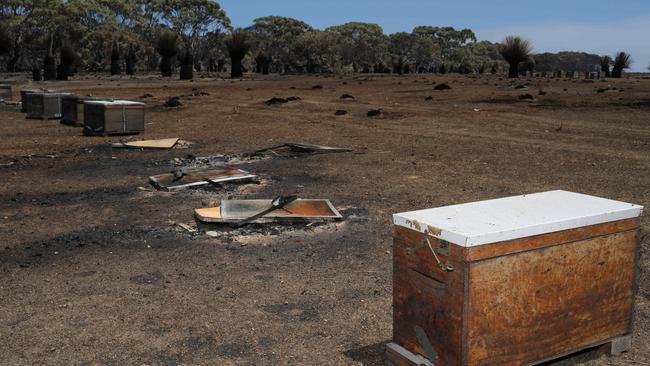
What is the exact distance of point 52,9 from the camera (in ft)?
221

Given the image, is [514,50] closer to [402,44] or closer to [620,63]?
[620,63]

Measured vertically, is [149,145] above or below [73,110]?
below

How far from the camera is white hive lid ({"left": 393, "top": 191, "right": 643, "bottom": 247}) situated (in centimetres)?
305

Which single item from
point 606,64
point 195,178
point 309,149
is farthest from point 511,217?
point 606,64

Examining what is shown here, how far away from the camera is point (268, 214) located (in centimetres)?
672

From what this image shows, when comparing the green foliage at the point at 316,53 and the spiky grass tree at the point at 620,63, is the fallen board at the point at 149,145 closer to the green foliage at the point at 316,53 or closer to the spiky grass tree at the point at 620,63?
the spiky grass tree at the point at 620,63

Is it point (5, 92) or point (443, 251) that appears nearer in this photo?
point (443, 251)

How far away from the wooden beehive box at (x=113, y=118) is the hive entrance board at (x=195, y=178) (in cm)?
577

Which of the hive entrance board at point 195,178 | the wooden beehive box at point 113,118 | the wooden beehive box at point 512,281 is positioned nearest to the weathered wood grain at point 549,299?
the wooden beehive box at point 512,281

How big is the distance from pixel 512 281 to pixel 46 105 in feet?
57.6

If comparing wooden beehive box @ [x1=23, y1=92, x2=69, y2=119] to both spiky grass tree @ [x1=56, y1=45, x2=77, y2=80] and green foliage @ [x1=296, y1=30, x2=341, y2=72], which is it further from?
green foliage @ [x1=296, y1=30, x2=341, y2=72]

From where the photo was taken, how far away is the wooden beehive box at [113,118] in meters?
14.4

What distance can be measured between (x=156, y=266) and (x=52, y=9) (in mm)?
69883

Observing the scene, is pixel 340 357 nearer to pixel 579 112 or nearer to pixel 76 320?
pixel 76 320
